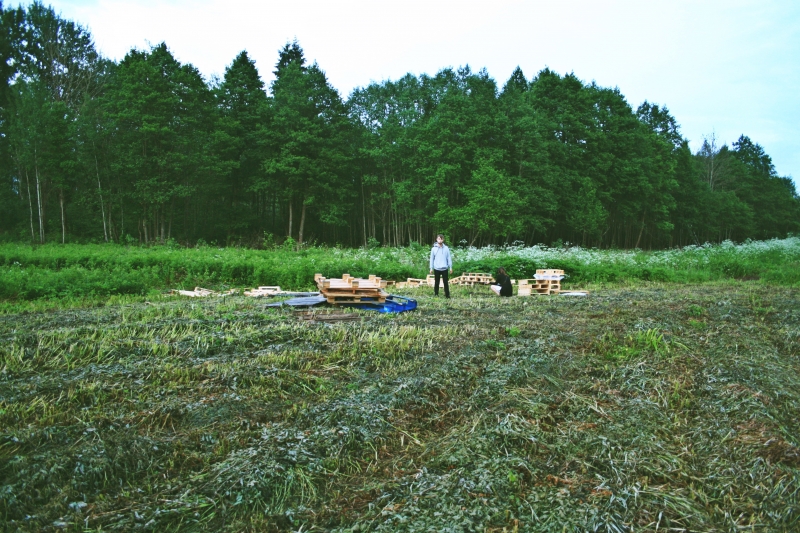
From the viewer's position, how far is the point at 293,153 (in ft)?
110

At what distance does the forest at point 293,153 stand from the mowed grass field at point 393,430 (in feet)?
63.7

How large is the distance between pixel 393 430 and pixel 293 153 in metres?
31.8

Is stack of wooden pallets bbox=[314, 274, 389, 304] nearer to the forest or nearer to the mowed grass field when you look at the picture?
the mowed grass field

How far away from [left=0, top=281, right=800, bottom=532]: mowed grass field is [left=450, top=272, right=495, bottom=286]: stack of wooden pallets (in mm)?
8008

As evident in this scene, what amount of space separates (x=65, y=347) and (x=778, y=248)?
97.5 ft

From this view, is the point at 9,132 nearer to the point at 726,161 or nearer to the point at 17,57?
the point at 17,57

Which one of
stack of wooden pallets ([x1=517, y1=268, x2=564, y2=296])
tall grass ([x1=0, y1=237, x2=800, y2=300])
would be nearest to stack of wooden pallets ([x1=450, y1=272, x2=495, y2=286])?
tall grass ([x1=0, y1=237, x2=800, y2=300])

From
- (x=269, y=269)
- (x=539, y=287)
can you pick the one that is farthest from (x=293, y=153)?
(x=539, y=287)

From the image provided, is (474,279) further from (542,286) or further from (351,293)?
(351,293)

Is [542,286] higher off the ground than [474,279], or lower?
lower

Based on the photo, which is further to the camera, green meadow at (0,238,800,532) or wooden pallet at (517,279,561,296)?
wooden pallet at (517,279,561,296)

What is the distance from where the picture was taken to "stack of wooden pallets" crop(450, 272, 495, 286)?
1494cm

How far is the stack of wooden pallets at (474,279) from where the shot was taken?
14.9 meters

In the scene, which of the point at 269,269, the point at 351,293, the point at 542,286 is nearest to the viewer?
the point at 351,293
